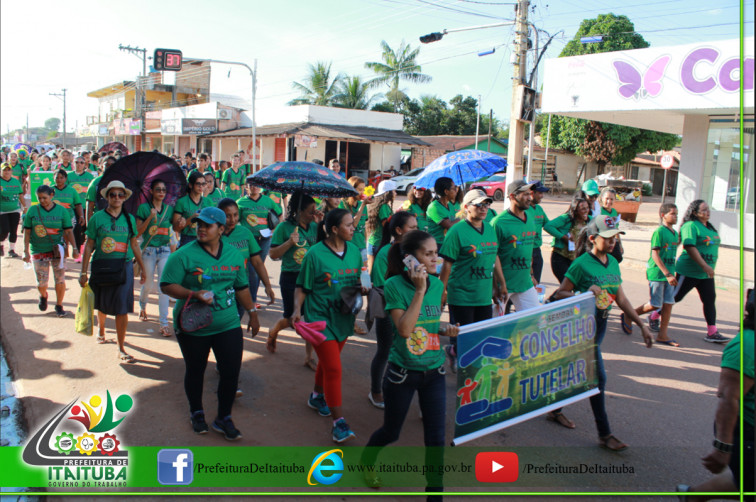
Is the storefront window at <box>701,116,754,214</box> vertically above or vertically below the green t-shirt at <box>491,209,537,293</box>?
above

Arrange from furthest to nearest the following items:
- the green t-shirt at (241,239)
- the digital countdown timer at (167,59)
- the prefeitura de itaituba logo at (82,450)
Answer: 1. the digital countdown timer at (167,59)
2. the green t-shirt at (241,239)
3. the prefeitura de itaituba logo at (82,450)

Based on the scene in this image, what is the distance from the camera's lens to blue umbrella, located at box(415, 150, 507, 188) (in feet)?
22.3

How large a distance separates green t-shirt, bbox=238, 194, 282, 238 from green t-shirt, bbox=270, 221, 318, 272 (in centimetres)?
144

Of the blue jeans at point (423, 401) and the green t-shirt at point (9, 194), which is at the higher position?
the green t-shirt at point (9, 194)

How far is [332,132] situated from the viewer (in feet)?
92.8

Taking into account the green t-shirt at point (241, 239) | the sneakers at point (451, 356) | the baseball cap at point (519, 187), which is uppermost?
the baseball cap at point (519, 187)

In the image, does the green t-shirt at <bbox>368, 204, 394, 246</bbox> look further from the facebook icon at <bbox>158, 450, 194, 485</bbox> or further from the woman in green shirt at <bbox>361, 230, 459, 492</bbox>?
the facebook icon at <bbox>158, 450, 194, 485</bbox>

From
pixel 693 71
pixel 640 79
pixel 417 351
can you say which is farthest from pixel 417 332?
pixel 640 79

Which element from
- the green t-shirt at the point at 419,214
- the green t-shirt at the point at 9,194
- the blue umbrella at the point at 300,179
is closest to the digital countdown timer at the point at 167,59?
the green t-shirt at the point at 9,194

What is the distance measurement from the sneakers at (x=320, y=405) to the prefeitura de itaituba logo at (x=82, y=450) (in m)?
1.45

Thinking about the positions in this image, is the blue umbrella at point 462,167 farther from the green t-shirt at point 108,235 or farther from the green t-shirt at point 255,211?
the green t-shirt at point 108,235

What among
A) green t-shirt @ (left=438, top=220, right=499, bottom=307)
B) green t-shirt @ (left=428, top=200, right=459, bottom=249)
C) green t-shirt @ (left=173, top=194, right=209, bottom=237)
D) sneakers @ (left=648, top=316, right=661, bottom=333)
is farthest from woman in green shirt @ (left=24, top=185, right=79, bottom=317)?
sneakers @ (left=648, top=316, right=661, bottom=333)

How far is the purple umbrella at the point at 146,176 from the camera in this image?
19.3ft

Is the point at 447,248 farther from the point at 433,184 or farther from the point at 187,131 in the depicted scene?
the point at 187,131
